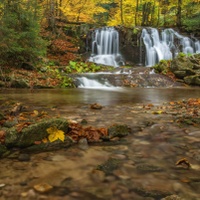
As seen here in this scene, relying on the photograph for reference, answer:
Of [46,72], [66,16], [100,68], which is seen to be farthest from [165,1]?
[46,72]

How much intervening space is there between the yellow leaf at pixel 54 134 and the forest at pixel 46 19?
8016 millimetres

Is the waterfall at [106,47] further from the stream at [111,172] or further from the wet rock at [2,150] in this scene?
the wet rock at [2,150]

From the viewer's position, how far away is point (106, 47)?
2138 centimetres

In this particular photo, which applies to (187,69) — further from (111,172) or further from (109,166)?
(111,172)

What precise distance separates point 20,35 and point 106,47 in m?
11.4

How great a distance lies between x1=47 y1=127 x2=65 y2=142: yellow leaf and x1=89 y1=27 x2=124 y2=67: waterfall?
1820 centimetres

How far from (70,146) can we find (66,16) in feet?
81.5

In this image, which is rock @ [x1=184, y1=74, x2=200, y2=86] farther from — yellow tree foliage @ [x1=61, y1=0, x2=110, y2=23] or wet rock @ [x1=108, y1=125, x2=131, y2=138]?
yellow tree foliage @ [x1=61, y1=0, x2=110, y2=23]

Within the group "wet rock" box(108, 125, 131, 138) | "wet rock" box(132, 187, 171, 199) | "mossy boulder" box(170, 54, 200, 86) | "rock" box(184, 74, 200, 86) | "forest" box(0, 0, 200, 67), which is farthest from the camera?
"mossy boulder" box(170, 54, 200, 86)

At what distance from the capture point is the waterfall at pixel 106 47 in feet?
67.6

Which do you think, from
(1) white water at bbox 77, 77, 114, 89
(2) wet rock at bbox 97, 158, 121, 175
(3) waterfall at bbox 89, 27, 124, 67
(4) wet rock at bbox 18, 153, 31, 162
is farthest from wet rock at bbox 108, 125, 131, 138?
(3) waterfall at bbox 89, 27, 124, 67

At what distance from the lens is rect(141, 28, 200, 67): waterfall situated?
20719mm

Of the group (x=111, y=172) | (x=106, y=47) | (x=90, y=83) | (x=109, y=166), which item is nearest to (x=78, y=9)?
(x=106, y=47)

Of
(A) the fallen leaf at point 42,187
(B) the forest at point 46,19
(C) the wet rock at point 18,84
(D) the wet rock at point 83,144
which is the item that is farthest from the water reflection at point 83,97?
(A) the fallen leaf at point 42,187
